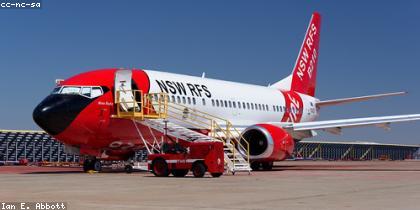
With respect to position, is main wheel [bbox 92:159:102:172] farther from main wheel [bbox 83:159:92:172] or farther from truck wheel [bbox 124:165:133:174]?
truck wheel [bbox 124:165:133:174]

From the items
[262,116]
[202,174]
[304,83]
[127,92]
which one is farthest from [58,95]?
[304,83]

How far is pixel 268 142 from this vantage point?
2647 centimetres

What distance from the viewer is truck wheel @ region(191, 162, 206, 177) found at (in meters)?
20.9

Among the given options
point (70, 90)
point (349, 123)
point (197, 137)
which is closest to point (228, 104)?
point (349, 123)

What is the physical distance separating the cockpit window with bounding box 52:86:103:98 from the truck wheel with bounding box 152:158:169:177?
3594 mm

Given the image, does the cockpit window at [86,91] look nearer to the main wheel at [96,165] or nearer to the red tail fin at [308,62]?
the main wheel at [96,165]

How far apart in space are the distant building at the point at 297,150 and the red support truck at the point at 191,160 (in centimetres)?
1269

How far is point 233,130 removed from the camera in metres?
28.9

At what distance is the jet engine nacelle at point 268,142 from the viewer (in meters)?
26.5

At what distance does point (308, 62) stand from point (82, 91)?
1973 cm

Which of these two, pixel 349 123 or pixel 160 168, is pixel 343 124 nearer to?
pixel 349 123

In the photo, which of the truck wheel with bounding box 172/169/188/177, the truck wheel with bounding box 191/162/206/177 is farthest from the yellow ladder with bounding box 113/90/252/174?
the truck wheel with bounding box 191/162/206/177

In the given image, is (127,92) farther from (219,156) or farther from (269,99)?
(269,99)

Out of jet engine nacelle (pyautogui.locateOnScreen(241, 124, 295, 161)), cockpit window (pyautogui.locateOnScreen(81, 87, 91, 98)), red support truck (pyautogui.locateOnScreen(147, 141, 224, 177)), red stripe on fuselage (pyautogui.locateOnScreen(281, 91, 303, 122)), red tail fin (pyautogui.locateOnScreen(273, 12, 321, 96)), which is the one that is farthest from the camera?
red tail fin (pyautogui.locateOnScreen(273, 12, 321, 96))
